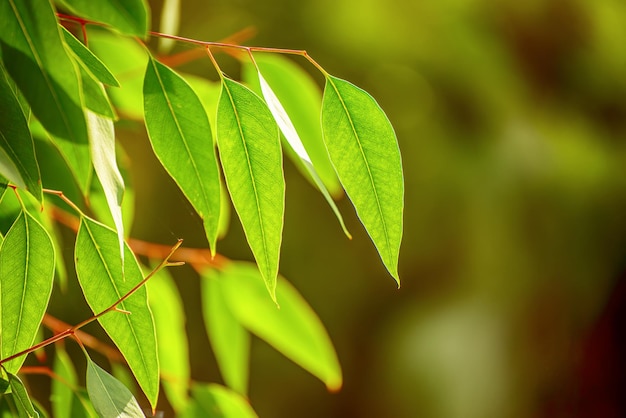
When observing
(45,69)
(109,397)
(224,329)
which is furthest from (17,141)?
(224,329)

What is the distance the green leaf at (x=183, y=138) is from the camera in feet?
1.17

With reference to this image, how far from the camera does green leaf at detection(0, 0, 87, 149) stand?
260 millimetres

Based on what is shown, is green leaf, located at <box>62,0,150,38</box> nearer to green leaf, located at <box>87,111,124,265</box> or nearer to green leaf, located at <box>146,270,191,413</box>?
green leaf, located at <box>87,111,124,265</box>

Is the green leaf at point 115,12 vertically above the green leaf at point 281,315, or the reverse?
the green leaf at point 115,12

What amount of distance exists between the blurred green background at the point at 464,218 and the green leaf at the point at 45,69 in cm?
152

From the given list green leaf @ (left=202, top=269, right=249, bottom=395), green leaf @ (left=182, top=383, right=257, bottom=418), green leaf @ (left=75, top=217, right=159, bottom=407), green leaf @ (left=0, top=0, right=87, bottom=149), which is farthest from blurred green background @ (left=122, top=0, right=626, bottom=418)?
green leaf @ (left=0, top=0, right=87, bottom=149)

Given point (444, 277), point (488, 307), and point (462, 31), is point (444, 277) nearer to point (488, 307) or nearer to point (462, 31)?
point (488, 307)

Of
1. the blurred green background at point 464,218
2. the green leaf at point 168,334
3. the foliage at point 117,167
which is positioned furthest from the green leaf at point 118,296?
the blurred green background at point 464,218

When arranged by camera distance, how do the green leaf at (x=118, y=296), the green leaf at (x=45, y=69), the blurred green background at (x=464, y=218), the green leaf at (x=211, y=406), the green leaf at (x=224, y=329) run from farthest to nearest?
the blurred green background at (x=464, y=218)
the green leaf at (x=224, y=329)
the green leaf at (x=211, y=406)
the green leaf at (x=118, y=296)
the green leaf at (x=45, y=69)

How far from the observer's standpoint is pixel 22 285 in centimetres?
34

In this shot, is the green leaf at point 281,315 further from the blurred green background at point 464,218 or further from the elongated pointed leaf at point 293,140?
the blurred green background at point 464,218

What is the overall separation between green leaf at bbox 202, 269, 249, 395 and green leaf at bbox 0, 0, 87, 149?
1.32ft

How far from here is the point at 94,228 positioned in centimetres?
38

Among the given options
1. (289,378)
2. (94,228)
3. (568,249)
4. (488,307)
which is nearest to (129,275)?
(94,228)
